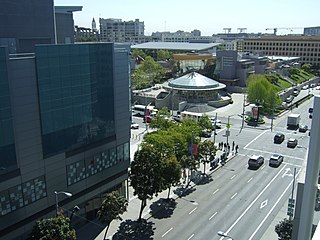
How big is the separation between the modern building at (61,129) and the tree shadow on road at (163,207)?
4.29 m

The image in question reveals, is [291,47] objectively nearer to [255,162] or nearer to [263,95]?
[263,95]

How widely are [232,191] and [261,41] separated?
138 m

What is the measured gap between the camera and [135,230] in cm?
3081

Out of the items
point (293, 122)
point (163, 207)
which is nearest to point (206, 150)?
point (163, 207)

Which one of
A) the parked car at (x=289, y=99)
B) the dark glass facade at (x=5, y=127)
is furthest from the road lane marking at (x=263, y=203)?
the parked car at (x=289, y=99)

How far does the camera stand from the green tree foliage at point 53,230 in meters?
23.9

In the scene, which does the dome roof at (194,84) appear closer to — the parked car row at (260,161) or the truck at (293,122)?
the truck at (293,122)

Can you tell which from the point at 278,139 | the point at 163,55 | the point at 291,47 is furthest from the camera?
the point at 291,47

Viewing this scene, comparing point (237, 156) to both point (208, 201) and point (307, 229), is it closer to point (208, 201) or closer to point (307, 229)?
point (208, 201)

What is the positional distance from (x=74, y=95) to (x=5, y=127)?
679 centimetres

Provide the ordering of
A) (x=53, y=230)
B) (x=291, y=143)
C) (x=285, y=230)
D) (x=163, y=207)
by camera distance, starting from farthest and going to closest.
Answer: (x=291, y=143)
(x=163, y=207)
(x=285, y=230)
(x=53, y=230)

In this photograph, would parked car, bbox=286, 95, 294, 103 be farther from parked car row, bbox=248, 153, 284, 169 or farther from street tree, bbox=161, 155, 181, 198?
street tree, bbox=161, 155, 181, 198

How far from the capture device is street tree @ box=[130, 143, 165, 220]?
99.0 ft

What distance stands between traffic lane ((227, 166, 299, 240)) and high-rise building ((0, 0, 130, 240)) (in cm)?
1287
